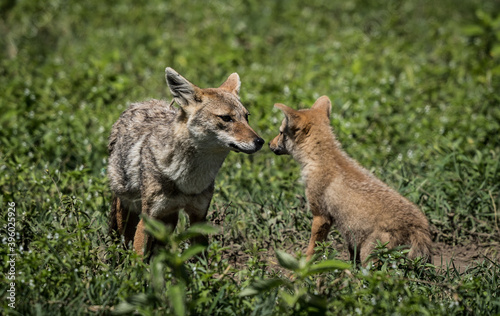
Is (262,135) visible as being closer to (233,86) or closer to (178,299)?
(233,86)

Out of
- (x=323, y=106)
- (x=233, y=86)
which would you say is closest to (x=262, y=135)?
(x=323, y=106)

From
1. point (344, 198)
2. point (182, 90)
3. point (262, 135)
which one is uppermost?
point (182, 90)

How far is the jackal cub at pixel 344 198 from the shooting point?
484 centimetres

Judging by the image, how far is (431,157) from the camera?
278 inches

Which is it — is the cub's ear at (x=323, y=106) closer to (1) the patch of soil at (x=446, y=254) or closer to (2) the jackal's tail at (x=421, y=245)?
(1) the patch of soil at (x=446, y=254)

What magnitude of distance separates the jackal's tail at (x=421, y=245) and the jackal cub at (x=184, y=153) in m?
1.44

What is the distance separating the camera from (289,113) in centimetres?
545

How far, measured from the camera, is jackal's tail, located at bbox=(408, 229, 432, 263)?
15.6 ft

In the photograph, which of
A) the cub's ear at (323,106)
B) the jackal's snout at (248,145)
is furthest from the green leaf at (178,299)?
the cub's ear at (323,106)

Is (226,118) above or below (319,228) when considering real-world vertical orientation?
above

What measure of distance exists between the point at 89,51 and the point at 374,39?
5025 mm

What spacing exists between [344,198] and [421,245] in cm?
73

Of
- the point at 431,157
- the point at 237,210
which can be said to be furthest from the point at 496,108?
the point at 237,210

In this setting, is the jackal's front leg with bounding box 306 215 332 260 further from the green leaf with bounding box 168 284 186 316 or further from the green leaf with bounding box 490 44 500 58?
the green leaf with bounding box 490 44 500 58
